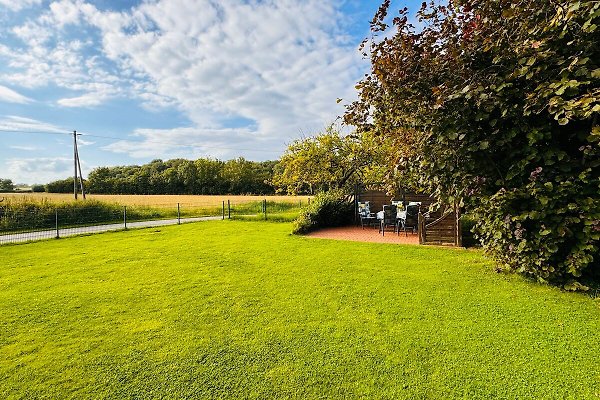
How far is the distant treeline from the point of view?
153 feet

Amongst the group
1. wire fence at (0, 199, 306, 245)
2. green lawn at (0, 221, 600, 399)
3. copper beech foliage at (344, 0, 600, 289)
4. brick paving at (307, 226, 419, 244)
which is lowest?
brick paving at (307, 226, 419, 244)

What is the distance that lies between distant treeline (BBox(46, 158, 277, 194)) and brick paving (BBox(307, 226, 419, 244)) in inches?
1375

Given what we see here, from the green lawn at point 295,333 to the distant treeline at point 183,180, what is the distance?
134ft

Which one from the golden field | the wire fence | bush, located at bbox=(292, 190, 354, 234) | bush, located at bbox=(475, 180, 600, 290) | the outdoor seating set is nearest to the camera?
bush, located at bbox=(475, 180, 600, 290)

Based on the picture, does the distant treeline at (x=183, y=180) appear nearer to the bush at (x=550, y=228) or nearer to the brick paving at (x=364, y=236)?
the brick paving at (x=364, y=236)

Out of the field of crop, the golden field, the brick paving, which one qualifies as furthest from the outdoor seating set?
the golden field

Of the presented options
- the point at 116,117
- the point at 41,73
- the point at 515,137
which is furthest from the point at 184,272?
the point at 116,117

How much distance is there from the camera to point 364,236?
10.1 m

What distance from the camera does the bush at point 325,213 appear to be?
36.7ft

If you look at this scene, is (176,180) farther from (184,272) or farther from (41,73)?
(184,272)

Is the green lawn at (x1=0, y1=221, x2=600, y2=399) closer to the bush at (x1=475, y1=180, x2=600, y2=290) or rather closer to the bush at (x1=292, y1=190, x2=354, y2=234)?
the bush at (x1=475, y1=180, x2=600, y2=290)

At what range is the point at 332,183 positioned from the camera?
1611cm

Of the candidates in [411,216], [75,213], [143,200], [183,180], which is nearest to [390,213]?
[411,216]

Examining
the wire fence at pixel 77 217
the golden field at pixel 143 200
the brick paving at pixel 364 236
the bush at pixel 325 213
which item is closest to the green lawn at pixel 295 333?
the brick paving at pixel 364 236
